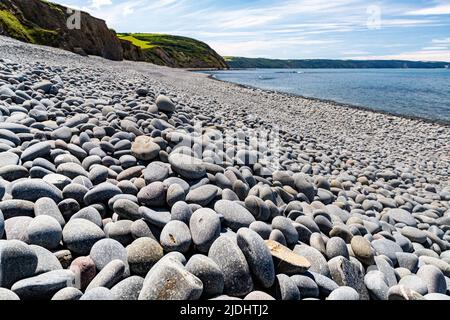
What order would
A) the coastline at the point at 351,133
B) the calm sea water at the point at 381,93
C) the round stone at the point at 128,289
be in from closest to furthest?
the round stone at the point at 128,289 < the coastline at the point at 351,133 < the calm sea water at the point at 381,93

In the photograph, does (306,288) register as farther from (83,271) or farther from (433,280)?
(83,271)

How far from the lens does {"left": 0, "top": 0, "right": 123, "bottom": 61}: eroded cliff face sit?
25786mm

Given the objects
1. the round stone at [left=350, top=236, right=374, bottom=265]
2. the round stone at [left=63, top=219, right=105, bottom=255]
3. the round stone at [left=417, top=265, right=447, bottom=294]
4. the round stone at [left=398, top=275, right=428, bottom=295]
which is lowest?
the round stone at [left=417, top=265, right=447, bottom=294]

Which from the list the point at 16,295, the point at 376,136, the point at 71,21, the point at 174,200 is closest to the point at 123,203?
the point at 174,200

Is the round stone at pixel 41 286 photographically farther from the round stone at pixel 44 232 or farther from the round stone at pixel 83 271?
the round stone at pixel 44 232

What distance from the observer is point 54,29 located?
31.7 meters

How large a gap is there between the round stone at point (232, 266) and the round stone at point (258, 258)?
0.17 ft

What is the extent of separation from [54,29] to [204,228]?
119 feet

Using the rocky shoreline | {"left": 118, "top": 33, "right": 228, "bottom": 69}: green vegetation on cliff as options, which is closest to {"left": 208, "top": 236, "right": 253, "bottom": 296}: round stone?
the rocky shoreline

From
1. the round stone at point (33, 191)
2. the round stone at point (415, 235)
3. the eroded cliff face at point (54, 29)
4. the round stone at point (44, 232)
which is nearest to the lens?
the round stone at point (44, 232)

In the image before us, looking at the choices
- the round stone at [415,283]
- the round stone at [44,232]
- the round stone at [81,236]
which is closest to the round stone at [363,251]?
the round stone at [415,283]

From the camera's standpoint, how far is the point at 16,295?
1701 millimetres

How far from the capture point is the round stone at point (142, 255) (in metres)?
2.14

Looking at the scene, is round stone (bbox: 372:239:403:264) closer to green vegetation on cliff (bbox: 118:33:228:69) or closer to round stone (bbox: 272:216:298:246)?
round stone (bbox: 272:216:298:246)
